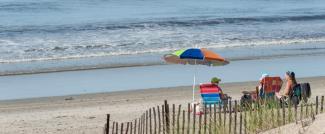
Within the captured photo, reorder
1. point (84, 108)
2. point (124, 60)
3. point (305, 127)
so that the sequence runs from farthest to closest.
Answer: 1. point (124, 60)
2. point (84, 108)
3. point (305, 127)

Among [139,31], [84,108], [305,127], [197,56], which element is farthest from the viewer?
[139,31]

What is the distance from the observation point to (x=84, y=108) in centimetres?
1744

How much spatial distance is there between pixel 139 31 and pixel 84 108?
61.9 feet

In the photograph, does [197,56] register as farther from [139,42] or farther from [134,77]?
[139,42]

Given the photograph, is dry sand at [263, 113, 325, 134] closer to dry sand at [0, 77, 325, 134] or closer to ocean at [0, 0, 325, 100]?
dry sand at [0, 77, 325, 134]

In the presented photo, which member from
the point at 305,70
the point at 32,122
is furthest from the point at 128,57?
the point at 32,122

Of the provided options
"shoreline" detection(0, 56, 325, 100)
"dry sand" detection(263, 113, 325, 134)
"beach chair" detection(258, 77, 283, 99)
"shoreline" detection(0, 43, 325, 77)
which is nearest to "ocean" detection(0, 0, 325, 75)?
→ "shoreline" detection(0, 43, 325, 77)

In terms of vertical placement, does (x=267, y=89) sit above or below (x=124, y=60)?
below

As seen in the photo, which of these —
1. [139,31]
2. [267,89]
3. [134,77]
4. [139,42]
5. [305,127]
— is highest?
[139,31]

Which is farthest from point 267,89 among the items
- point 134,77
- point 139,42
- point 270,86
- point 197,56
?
point 139,42

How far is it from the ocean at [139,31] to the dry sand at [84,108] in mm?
5160

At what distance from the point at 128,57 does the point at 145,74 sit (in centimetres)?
461

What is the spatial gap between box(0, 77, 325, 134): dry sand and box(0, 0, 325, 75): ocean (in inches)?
203

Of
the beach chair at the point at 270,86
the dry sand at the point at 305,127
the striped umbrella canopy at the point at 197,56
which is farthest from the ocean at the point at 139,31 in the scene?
the dry sand at the point at 305,127
